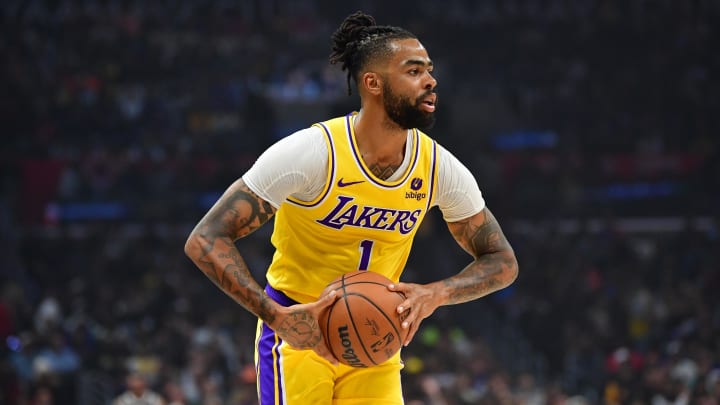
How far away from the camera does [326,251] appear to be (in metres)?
4.14

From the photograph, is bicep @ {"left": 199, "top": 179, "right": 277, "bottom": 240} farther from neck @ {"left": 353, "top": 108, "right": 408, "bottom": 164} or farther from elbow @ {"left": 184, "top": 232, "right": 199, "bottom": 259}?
neck @ {"left": 353, "top": 108, "right": 408, "bottom": 164}

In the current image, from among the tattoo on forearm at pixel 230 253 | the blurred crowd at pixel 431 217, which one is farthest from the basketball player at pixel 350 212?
Result: the blurred crowd at pixel 431 217

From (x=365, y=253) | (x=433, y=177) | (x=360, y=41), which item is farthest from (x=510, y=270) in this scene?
(x=360, y=41)

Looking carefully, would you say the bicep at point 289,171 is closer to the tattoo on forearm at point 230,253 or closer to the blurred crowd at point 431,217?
the tattoo on forearm at point 230,253

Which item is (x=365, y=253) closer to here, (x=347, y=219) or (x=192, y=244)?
(x=347, y=219)

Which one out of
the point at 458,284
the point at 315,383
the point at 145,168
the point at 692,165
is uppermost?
the point at 458,284

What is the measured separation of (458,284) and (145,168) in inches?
519

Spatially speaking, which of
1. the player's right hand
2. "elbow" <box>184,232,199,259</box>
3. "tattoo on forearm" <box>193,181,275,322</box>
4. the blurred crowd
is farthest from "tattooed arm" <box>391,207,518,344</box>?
the blurred crowd

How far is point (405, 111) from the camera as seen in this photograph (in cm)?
402

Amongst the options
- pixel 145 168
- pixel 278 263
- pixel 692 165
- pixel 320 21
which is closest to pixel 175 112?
pixel 145 168

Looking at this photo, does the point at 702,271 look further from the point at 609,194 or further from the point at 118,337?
the point at 118,337

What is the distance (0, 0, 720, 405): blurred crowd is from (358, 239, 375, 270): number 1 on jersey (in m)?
6.66

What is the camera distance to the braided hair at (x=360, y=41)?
4133 millimetres

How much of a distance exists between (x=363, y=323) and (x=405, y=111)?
36.5 inches
